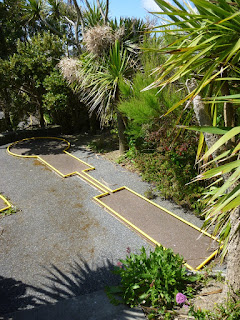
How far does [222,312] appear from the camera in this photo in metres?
2.86

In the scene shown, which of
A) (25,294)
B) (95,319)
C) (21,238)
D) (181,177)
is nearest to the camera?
(95,319)

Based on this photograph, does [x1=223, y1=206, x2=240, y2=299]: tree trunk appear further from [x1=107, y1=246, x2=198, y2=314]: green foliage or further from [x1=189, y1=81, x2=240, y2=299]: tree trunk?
[x1=107, y1=246, x2=198, y2=314]: green foliage

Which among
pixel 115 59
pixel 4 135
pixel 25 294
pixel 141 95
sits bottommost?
pixel 25 294

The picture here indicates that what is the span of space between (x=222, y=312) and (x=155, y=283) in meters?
0.79

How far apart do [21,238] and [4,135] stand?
21.5 ft

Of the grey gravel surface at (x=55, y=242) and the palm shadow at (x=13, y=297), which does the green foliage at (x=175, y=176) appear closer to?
the grey gravel surface at (x=55, y=242)

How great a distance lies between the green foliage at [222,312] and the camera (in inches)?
110

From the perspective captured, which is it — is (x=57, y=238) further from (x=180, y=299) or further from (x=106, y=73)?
(x=106, y=73)

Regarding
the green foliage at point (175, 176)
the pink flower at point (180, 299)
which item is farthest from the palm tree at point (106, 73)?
the pink flower at point (180, 299)

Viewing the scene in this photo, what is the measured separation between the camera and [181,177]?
5.95 meters

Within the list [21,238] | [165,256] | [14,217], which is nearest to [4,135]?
[14,217]

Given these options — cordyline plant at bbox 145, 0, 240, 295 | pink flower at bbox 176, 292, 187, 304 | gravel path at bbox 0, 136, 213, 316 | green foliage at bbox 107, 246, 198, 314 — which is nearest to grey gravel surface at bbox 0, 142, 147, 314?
gravel path at bbox 0, 136, 213, 316

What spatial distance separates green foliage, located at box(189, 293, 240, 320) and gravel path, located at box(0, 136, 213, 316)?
1.41 meters

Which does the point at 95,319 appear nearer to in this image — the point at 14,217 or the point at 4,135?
the point at 14,217
